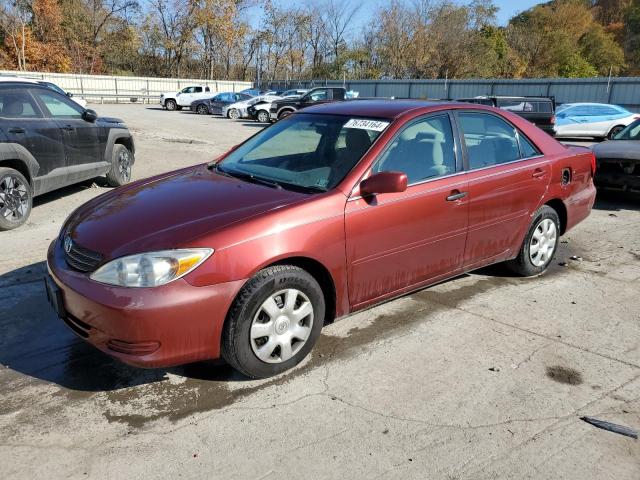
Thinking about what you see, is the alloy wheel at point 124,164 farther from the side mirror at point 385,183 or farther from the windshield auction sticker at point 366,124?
the side mirror at point 385,183

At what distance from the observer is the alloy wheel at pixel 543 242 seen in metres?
5.16

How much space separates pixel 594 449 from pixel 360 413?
1202 mm

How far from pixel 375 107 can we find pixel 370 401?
7.62 ft

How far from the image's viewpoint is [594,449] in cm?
278

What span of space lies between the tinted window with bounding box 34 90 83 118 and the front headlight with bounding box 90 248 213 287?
547 cm

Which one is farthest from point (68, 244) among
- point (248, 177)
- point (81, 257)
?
point (248, 177)

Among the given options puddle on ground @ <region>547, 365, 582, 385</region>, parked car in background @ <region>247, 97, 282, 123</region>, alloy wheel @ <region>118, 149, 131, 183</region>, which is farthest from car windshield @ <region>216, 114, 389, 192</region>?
parked car in background @ <region>247, 97, 282, 123</region>

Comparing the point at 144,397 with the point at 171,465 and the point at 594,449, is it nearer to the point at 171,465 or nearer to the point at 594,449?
the point at 171,465

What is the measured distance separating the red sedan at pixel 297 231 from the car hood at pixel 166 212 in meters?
0.01

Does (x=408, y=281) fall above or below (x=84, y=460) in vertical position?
above

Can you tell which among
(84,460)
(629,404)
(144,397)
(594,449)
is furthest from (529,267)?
(84,460)

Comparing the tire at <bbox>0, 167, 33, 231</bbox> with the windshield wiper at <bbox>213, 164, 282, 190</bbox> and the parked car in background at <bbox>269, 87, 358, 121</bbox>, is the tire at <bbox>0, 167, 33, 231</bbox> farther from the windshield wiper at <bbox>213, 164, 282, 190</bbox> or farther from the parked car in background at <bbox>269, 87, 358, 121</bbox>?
the parked car in background at <bbox>269, 87, 358, 121</bbox>

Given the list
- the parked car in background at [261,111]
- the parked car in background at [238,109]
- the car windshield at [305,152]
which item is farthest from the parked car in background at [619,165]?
the parked car in background at [238,109]

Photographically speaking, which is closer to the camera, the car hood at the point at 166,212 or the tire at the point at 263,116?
the car hood at the point at 166,212
